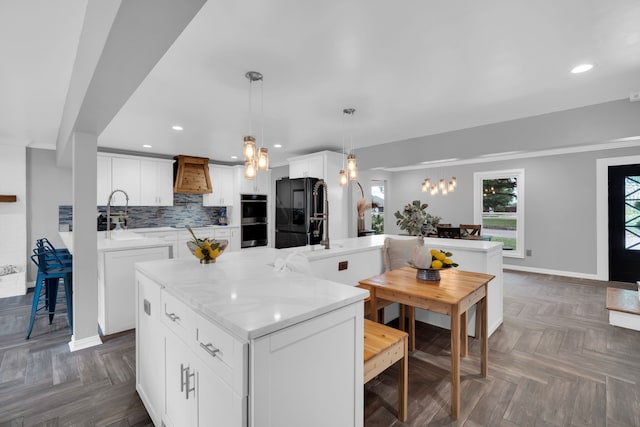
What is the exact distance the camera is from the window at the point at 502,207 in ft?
19.6

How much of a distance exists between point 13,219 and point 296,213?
174 inches

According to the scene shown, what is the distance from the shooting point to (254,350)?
93 centimetres

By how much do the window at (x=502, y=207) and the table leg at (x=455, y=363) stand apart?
513 centimetres

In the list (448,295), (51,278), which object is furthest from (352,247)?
(51,278)

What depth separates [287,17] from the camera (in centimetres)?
163

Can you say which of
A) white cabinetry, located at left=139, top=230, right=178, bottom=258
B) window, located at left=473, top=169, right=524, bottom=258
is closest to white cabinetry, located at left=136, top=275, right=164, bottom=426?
white cabinetry, located at left=139, top=230, right=178, bottom=258

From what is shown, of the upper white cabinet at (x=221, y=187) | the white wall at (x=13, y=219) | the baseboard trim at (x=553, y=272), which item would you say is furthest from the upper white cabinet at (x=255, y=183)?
the baseboard trim at (x=553, y=272)

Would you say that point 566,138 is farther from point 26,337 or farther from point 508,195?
point 26,337

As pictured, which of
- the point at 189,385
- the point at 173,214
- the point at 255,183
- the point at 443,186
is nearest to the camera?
the point at 189,385

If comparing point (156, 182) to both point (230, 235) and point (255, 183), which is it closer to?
point (230, 235)

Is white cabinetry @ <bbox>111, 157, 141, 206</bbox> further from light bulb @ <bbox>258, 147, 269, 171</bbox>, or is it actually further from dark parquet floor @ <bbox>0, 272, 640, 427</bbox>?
light bulb @ <bbox>258, 147, 269, 171</bbox>

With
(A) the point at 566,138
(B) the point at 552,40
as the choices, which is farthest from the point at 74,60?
(A) the point at 566,138

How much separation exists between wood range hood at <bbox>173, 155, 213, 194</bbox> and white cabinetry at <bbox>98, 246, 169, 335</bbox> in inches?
109

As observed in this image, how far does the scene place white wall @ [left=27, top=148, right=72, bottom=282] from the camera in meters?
4.78
